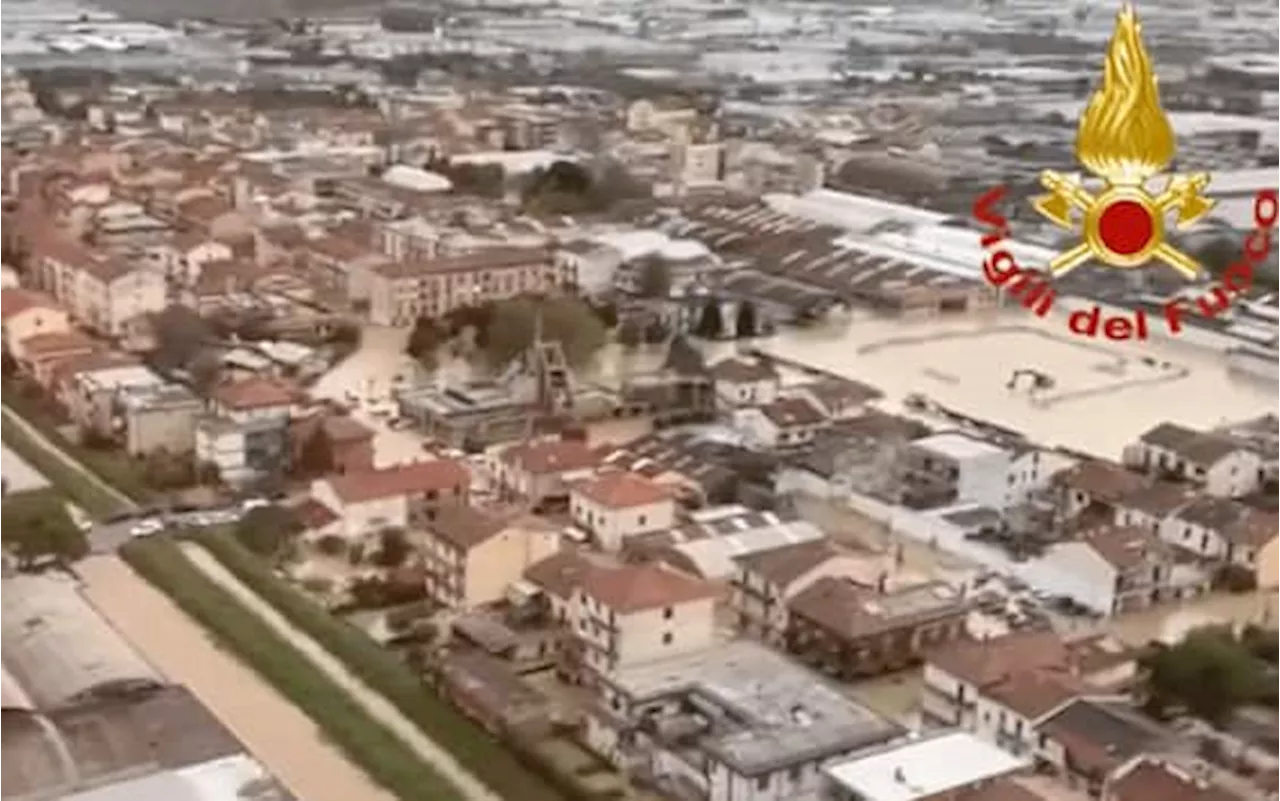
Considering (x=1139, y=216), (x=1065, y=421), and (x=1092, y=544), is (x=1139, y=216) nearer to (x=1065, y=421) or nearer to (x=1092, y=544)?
(x=1092, y=544)

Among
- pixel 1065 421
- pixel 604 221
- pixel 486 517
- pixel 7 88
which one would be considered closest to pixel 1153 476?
pixel 1065 421

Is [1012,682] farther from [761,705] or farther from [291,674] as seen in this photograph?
[291,674]

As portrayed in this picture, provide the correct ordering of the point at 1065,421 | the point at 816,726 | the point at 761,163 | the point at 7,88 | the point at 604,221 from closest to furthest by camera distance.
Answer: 1. the point at 816,726
2. the point at 1065,421
3. the point at 604,221
4. the point at 761,163
5. the point at 7,88

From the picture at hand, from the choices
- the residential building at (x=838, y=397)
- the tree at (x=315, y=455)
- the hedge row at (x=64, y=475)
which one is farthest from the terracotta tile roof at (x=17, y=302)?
the residential building at (x=838, y=397)

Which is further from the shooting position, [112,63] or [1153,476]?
[112,63]

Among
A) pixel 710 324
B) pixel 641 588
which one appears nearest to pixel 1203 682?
pixel 641 588

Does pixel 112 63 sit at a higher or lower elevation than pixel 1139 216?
lower

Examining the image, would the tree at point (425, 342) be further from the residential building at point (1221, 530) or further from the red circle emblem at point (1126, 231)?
the red circle emblem at point (1126, 231)

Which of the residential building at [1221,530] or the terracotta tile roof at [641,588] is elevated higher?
the terracotta tile roof at [641,588]

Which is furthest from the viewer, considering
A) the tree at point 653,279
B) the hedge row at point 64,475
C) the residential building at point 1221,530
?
the tree at point 653,279
